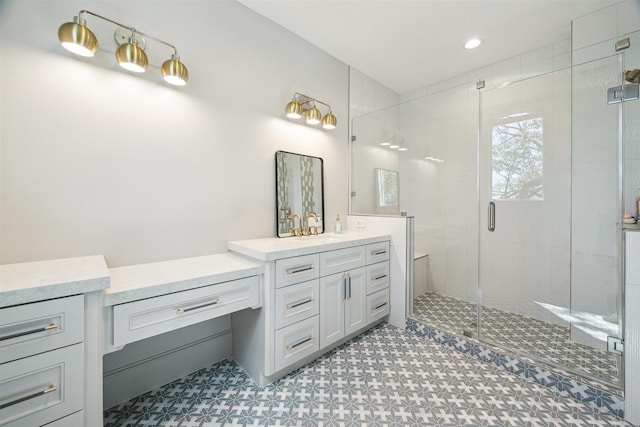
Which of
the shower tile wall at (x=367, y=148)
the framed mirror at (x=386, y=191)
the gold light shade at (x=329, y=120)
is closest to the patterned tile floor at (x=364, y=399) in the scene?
the framed mirror at (x=386, y=191)

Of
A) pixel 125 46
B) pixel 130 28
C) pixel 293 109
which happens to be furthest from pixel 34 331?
pixel 293 109

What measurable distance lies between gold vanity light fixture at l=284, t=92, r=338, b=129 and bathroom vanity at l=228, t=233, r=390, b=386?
1.05m

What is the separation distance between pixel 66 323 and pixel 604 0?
3.69 m

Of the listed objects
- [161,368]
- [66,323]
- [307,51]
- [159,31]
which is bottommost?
[161,368]

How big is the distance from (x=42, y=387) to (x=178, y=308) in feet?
1.64

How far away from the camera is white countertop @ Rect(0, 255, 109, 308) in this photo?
914mm

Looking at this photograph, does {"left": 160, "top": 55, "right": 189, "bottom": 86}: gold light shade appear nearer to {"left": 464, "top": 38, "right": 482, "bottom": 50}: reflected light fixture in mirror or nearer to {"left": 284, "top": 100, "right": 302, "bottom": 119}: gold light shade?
{"left": 284, "top": 100, "right": 302, "bottom": 119}: gold light shade

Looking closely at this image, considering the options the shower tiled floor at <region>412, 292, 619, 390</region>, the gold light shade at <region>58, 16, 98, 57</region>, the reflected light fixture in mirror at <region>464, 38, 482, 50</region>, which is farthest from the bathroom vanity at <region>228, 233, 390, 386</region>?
Result: the reflected light fixture in mirror at <region>464, 38, 482, 50</region>

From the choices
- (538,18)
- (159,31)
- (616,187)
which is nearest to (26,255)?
(159,31)

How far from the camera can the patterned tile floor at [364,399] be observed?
142 centimetres

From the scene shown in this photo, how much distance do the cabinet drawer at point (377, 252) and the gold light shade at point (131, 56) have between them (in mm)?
1972

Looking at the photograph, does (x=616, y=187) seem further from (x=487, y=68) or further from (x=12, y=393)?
(x=12, y=393)

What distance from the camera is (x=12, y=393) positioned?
0.92 m

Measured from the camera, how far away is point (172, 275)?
4.66 feet
